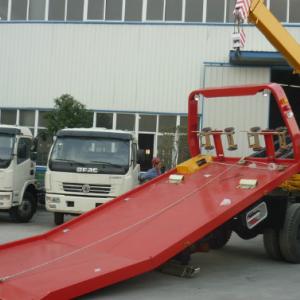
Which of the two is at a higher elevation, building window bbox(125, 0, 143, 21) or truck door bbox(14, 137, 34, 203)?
building window bbox(125, 0, 143, 21)

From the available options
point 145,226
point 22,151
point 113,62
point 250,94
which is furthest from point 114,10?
point 145,226

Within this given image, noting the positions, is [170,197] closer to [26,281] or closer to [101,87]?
[26,281]

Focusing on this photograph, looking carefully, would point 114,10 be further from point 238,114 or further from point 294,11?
point 238,114

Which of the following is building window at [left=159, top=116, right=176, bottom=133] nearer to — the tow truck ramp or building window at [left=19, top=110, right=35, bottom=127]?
building window at [left=19, top=110, right=35, bottom=127]

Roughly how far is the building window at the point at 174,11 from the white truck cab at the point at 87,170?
1243 centimetres

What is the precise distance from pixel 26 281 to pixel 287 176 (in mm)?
4392

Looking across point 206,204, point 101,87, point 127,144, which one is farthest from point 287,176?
point 101,87

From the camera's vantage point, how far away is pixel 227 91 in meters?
9.55

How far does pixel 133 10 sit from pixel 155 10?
1.01 m

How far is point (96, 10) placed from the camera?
24.7 m

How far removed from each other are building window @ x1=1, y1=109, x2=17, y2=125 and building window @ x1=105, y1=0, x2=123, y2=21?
616cm

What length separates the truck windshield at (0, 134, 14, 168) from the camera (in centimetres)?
1309

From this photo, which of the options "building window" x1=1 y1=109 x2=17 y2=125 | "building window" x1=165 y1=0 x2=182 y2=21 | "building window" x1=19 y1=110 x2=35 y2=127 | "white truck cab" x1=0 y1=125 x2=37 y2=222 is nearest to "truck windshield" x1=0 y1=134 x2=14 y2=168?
"white truck cab" x1=0 y1=125 x2=37 y2=222

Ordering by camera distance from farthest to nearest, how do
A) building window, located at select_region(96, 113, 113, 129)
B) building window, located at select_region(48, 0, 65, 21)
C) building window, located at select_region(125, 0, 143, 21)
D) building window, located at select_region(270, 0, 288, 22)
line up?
building window, located at select_region(48, 0, 65, 21)
building window, located at select_region(125, 0, 143, 21)
building window, located at select_region(96, 113, 113, 129)
building window, located at select_region(270, 0, 288, 22)
